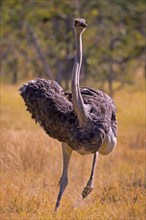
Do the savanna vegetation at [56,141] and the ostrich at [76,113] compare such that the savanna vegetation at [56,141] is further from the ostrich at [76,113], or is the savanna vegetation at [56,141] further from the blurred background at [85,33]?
the ostrich at [76,113]

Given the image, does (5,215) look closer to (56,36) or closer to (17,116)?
(17,116)

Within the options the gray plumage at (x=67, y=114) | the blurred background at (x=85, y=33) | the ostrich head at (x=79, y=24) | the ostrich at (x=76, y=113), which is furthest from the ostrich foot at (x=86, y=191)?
the blurred background at (x=85, y=33)

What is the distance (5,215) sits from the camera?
21.3 feet

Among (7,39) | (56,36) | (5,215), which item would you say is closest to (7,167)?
(5,215)

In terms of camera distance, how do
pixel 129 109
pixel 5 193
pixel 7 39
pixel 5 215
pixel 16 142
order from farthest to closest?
pixel 7 39, pixel 129 109, pixel 16 142, pixel 5 193, pixel 5 215

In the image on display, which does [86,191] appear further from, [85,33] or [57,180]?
[85,33]

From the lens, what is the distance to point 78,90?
6.05 metres

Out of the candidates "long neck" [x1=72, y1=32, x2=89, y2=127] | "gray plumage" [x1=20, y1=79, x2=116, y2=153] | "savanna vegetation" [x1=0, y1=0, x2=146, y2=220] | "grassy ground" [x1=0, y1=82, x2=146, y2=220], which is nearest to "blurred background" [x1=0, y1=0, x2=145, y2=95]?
"savanna vegetation" [x1=0, y1=0, x2=146, y2=220]

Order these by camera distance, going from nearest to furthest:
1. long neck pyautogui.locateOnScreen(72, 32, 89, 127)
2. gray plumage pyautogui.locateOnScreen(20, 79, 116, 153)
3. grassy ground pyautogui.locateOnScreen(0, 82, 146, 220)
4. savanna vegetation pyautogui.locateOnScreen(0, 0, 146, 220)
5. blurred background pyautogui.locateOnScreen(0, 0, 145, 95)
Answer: long neck pyautogui.locateOnScreen(72, 32, 89, 127)
gray plumage pyautogui.locateOnScreen(20, 79, 116, 153)
grassy ground pyautogui.locateOnScreen(0, 82, 146, 220)
savanna vegetation pyautogui.locateOnScreen(0, 0, 146, 220)
blurred background pyautogui.locateOnScreen(0, 0, 145, 95)

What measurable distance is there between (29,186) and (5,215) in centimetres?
128

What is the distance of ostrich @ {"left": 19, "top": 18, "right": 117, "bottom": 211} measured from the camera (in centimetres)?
606

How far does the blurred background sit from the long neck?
10511 millimetres

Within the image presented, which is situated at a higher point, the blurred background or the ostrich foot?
the blurred background

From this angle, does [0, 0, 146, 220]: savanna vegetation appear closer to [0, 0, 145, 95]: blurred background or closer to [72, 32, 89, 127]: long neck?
[0, 0, 145, 95]: blurred background
